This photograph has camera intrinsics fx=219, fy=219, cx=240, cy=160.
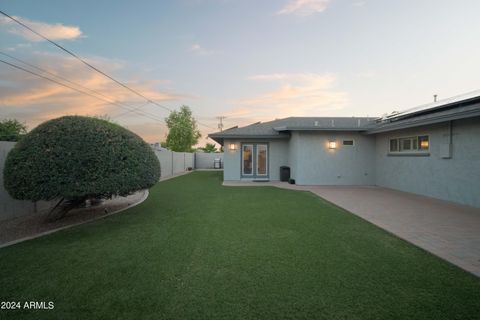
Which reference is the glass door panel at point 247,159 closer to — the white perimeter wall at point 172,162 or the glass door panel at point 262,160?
the glass door panel at point 262,160

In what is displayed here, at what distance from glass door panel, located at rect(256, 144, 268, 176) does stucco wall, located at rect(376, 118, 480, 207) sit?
6.34m

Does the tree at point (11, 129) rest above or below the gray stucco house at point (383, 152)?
above

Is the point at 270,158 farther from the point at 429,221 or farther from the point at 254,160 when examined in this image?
the point at 429,221

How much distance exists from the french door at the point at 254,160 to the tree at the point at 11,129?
60.5 feet

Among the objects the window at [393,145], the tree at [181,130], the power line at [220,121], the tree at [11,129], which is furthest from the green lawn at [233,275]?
the power line at [220,121]

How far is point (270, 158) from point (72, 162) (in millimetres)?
10402

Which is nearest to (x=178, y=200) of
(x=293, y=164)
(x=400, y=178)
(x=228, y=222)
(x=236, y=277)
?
(x=228, y=222)

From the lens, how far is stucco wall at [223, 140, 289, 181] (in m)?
13.4

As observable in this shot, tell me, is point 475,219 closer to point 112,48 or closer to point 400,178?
point 400,178

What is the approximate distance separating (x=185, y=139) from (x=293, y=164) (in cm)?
2829

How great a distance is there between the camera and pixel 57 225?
17.0ft

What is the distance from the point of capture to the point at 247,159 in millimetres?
13508

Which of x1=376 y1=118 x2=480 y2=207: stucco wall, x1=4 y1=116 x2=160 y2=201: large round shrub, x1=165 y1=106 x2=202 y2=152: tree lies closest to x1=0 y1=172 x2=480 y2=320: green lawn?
x1=4 y1=116 x2=160 y2=201: large round shrub

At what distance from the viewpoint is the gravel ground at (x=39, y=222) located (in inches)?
179
